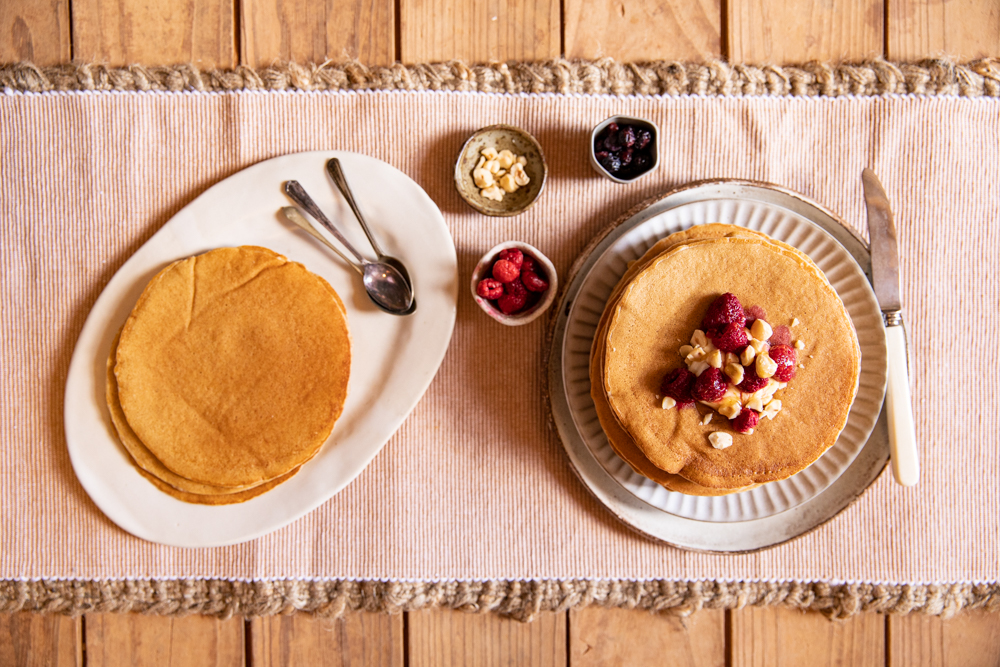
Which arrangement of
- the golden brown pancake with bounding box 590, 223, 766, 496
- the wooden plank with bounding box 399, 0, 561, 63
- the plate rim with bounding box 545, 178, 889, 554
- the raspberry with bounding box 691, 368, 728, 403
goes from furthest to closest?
the wooden plank with bounding box 399, 0, 561, 63, the plate rim with bounding box 545, 178, 889, 554, the golden brown pancake with bounding box 590, 223, 766, 496, the raspberry with bounding box 691, 368, 728, 403

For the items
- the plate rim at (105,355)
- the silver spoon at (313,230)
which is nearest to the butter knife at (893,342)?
the plate rim at (105,355)

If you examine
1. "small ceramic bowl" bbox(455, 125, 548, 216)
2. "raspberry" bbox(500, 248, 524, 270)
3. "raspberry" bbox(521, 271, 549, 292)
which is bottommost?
"raspberry" bbox(521, 271, 549, 292)

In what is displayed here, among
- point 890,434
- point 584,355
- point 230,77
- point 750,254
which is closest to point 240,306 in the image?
point 230,77

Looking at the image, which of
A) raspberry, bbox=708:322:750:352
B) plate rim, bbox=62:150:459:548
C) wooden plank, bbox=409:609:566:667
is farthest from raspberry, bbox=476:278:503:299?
wooden plank, bbox=409:609:566:667

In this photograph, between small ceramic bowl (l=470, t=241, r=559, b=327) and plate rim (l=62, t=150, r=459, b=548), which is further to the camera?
plate rim (l=62, t=150, r=459, b=548)

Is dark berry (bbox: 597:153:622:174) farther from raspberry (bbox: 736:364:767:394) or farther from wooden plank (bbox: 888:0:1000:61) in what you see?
wooden plank (bbox: 888:0:1000:61)

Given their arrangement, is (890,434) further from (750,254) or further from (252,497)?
(252,497)

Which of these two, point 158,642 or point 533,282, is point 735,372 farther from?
point 158,642

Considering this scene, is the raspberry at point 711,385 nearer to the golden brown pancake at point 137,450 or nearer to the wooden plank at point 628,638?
the wooden plank at point 628,638
